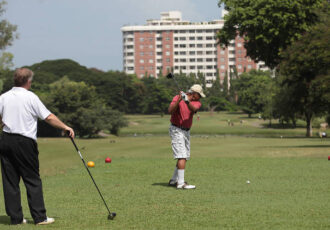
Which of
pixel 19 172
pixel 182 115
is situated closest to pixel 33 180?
pixel 19 172

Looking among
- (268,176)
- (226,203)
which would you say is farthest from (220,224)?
(268,176)

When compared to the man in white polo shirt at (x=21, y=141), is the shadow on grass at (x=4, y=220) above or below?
below

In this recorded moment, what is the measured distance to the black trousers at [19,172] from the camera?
9.12 meters

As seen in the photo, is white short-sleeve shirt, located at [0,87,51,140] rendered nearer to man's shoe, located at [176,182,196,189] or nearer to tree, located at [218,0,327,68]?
man's shoe, located at [176,182,196,189]

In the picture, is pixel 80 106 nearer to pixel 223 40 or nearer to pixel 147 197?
pixel 223 40

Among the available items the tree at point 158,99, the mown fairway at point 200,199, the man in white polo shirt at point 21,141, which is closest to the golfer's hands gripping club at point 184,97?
the mown fairway at point 200,199

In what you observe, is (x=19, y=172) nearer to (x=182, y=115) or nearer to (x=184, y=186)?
(x=184, y=186)

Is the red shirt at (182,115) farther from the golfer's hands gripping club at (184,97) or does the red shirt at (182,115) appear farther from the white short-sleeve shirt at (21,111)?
the white short-sleeve shirt at (21,111)

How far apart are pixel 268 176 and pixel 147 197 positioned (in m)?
5.26

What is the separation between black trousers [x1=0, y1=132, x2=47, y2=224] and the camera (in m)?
9.12

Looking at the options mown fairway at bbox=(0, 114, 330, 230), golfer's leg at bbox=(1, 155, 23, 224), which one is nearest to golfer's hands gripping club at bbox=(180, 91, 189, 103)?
mown fairway at bbox=(0, 114, 330, 230)

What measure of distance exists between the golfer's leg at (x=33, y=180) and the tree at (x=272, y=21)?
42436 mm

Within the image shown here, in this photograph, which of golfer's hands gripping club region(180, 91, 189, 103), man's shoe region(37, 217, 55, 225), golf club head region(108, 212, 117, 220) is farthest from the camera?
golfer's hands gripping club region(180, 91, 189, 103)

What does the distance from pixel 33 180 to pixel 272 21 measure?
43.7 metres
